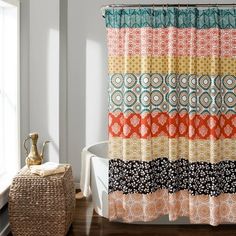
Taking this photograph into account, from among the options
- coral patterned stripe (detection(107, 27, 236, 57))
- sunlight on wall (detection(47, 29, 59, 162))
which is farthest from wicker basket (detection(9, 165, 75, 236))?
coral patterned stripe (detection(107, 27, 236, 57))

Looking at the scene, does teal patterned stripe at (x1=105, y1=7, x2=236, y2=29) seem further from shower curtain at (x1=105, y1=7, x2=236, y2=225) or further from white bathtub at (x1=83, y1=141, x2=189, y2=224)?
white bathtub at (x1=83, y1=141, x2=189, y2=224)

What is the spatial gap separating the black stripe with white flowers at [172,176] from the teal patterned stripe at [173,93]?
0.43 metres

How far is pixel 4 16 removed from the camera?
412 cm

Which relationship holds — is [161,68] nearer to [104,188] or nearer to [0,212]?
[104,188]

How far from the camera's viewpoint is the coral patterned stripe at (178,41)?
349 centimetres

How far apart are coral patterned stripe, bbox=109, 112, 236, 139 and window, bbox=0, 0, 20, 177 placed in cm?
109

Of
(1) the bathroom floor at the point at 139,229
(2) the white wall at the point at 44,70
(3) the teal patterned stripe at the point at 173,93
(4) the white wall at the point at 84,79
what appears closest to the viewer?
(3) the teal patterned stripe at the point at 173,93

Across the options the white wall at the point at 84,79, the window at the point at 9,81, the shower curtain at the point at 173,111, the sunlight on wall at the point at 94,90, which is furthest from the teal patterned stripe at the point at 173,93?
the sunlight on wall at the point at 94,90

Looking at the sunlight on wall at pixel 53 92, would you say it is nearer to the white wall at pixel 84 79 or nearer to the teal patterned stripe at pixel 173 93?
the white wall at pixel 84 79

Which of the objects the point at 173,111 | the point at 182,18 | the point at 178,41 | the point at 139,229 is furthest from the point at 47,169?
the point at 182,18

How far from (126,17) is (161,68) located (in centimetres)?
49

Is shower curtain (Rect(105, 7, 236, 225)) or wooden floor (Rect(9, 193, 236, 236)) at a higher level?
shower curtain (Rect(105, 7, 236, 225))

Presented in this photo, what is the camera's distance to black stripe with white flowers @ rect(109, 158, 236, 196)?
3.56 m

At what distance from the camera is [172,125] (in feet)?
11.6
